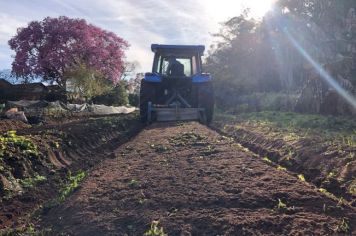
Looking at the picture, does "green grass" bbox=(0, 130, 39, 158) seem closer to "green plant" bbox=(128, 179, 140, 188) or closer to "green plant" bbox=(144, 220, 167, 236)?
"green plant" bbox=(128, 179, 140, 188)

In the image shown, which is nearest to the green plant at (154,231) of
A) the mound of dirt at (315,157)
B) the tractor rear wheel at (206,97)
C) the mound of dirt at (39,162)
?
the mound of dirt at (39,162)

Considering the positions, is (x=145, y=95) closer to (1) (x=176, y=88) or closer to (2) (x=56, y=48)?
(1) (x=176, y=88)

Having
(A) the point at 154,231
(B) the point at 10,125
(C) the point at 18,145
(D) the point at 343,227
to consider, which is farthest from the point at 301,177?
(B) the point at 10,125

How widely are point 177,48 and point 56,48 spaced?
12652mm

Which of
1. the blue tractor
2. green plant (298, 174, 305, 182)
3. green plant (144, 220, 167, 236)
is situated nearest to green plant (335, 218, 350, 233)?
green plant (144, 220, 167, 236)

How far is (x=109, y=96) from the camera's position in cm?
2828

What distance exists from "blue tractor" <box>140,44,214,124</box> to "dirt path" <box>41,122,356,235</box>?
21.0 feet

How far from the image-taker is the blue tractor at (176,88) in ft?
43.4

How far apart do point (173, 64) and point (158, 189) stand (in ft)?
30.4

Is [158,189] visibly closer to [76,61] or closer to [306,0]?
[76,61]

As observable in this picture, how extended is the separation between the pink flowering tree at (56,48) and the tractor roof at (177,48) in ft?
36.4

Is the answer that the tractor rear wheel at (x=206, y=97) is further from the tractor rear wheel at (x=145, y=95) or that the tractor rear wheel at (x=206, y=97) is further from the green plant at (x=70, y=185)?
the green plant at (x=70, y=185)

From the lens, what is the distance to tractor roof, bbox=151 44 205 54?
13.6 meters

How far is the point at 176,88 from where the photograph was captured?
14.1 meters
